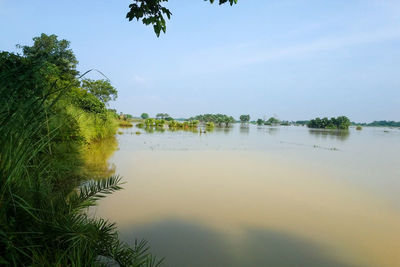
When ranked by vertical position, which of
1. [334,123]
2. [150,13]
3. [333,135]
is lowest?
[333,135]

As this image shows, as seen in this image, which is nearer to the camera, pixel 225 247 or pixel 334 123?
pixel 225 247

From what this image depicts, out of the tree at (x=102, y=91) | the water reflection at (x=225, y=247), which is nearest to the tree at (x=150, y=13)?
the water reflection at (x=225, y=247)

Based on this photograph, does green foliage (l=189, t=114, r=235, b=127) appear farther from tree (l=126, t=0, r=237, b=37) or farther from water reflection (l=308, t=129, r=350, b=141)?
tree (l=126, t=0, r=237, b=37)

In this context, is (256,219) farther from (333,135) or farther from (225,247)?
(333,135)

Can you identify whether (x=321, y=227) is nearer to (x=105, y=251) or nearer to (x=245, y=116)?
(x=105, y=251)

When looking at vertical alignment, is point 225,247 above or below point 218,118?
below

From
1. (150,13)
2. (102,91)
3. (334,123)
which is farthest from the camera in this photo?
(334,123)

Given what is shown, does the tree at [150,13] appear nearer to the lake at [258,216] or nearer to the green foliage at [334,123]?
the lake at [258,216]

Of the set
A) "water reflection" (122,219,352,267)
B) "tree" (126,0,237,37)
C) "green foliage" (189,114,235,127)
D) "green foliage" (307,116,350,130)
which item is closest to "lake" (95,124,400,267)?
"water reflection" (122,219,352,267)

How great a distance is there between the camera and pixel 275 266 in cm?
228

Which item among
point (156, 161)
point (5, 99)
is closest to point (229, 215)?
point (5, 99)

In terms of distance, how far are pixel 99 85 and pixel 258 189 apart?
2036 cm

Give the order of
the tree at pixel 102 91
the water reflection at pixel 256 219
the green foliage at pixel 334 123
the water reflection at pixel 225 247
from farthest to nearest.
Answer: the green foliage at pixel 334 123 → the tree at pixel 102 91 → the water reflection at pixel 256 219 → the water reflection at pixel 225 247

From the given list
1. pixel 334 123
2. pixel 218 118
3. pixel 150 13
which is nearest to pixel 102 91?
pixel 150 13
